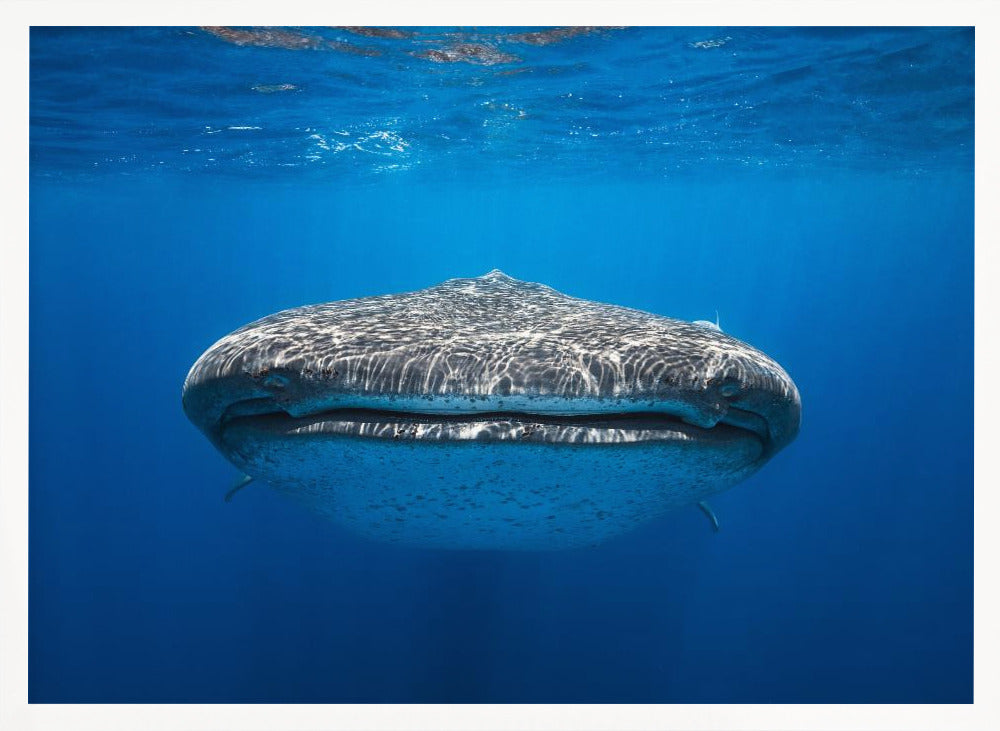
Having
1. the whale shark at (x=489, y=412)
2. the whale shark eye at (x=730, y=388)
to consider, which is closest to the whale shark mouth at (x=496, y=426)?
the whale shark at (x=489, y=412)

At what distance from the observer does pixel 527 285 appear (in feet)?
16.7

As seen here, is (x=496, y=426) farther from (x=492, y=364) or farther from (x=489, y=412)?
(x=492, y=364)

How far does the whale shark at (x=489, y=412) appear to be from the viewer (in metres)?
2.62

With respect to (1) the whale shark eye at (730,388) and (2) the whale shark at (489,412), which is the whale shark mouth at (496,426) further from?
(1) the whale shark eye at (730,388)

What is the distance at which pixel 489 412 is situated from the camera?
266 centimetres

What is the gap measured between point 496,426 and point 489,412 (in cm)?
8

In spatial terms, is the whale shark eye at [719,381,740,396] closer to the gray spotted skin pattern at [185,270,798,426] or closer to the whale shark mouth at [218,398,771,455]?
the gray spotted skin pattern at [185,270,798,426]

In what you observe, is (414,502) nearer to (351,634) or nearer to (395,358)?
(395,358)

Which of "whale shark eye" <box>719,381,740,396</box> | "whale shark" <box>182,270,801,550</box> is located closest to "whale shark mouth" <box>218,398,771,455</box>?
"whale shark" <box>182,270,801,550</box>

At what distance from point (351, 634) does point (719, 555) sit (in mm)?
7913

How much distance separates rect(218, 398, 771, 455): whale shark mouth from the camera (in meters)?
2.61

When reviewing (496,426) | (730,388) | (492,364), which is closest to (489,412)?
(496,426)
